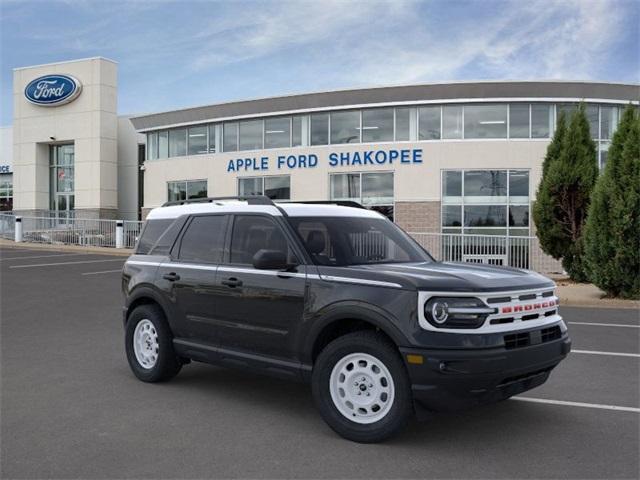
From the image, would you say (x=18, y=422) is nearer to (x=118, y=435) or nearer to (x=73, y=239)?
(x=118, y=435)

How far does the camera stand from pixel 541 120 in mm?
24453

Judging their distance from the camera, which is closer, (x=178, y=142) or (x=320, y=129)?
(x=320, y=129)

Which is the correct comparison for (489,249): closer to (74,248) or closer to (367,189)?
(367,189)

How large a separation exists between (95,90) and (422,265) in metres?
34.5

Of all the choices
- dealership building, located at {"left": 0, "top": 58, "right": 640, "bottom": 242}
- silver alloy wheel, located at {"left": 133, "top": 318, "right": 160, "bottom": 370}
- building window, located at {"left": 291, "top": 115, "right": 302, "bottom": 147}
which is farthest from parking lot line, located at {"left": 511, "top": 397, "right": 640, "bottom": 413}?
building window, located at {"left": 291, "top": 115, "right": 302, "bottom": 147}

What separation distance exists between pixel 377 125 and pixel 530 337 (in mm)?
22088

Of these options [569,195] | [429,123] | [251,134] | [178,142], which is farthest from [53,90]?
[569,195]

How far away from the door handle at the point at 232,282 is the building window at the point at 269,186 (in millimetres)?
21969

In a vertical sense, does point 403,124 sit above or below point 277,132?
below

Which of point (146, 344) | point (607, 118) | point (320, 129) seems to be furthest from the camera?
point (320, 129)

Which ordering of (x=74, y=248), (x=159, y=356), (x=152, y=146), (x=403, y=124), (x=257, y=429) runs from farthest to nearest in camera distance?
(x=152, y=146), (x=74, y=248), (x=403, y=124), (x=159, y=356), (x=257, y=429)

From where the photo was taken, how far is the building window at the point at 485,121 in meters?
24.6

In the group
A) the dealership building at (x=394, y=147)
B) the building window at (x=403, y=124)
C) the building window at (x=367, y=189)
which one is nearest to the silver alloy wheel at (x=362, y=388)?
the dealership building at (x=394, y=147)

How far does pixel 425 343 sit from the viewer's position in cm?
439
